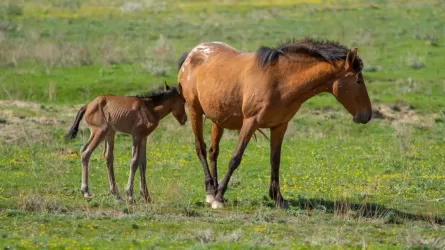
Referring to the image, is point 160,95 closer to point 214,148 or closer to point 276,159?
point 214,148

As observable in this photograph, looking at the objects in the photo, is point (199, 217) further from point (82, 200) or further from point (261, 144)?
point (261, 144)

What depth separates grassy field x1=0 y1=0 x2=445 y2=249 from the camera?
12197mm

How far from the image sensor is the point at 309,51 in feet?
46.8

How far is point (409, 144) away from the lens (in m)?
20.7

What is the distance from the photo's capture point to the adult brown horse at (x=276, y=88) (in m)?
14.0

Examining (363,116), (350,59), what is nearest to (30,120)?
(363,116)

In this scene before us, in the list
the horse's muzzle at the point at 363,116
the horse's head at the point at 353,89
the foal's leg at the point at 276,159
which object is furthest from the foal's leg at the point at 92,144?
the horse's muzzle at the point at 363,116

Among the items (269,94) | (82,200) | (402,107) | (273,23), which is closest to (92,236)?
(82,200)

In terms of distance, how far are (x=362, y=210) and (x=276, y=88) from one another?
7.38ft

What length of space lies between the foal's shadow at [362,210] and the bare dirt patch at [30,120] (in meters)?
7.77

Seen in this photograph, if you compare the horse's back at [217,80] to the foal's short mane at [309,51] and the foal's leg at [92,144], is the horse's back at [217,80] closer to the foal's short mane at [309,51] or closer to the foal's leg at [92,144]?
the foal's short mane at [309,51]

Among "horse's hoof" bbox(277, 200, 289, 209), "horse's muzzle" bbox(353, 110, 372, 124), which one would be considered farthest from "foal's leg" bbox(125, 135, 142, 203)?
"horse's muzzle" bbox(353, 110, 372, 124)

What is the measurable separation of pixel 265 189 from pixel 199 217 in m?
3.11

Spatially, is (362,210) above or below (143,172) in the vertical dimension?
below
